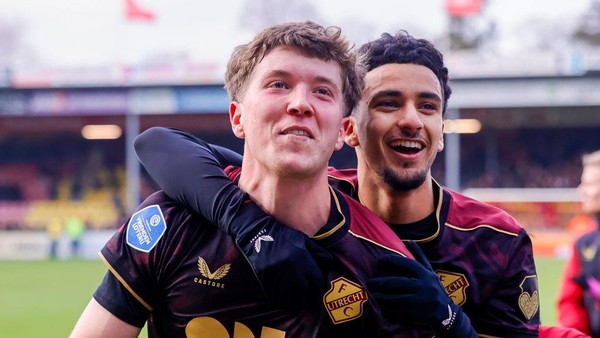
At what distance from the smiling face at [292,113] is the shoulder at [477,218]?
0.74 meters

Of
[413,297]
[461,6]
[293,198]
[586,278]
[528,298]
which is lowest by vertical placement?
[586,278]

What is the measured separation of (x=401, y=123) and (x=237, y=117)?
64cm

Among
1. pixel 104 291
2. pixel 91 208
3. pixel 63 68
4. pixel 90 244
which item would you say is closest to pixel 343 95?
pixel 104 291

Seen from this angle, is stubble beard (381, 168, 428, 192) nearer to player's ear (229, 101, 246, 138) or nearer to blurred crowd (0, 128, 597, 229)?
player's ear (229, 101, 246, 138)

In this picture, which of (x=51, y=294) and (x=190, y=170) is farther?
(x=51, y=294)

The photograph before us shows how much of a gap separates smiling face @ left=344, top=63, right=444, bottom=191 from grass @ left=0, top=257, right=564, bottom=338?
647 centimetres

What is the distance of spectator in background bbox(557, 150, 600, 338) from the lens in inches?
223

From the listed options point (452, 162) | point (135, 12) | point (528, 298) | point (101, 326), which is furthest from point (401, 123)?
point (135, 12)

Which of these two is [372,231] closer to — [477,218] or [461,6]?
[477,218]

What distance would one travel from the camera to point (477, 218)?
11.4 ft

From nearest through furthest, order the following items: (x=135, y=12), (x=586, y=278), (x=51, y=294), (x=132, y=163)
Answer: (x=586, y=278), (x=51, y=294), (x=135, y=12), (x=132, y=163)

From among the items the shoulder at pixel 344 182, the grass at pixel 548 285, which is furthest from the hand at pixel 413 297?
the grass at pixel 548 285

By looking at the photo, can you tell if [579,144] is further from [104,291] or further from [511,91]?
[104,291]

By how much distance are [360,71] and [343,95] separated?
0.26m
